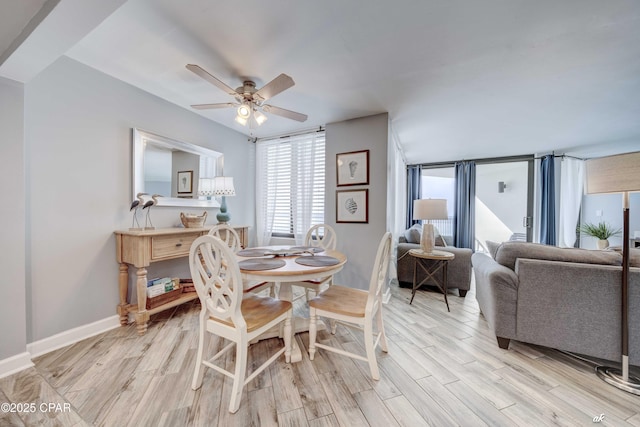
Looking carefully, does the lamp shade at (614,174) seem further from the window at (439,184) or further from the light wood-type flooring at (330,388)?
the window at (439,184)

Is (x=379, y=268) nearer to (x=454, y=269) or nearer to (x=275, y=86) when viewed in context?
(x=275, y=86)

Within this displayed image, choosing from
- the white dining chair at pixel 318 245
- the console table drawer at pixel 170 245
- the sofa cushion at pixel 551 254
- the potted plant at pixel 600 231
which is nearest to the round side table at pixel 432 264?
the sofa cushion at pixel 551 254

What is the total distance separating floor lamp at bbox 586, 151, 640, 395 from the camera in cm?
146

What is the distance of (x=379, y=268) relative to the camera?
1.60 metres

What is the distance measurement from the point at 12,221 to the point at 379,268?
248 centimetres

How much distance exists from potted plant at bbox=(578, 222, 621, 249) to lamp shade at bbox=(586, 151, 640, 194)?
4036 millimetres

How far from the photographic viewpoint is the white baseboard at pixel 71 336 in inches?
69.2

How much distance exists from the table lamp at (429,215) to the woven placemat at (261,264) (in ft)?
6.54

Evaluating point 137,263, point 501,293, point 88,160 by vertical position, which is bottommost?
point 501,293

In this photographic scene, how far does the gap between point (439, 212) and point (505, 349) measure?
5.20ft

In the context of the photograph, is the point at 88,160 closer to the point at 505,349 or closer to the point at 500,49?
the point at 500,49

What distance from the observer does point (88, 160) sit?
6.72ft

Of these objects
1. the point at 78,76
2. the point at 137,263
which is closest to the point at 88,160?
the point at 78,76

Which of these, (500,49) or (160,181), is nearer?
(500,49)
